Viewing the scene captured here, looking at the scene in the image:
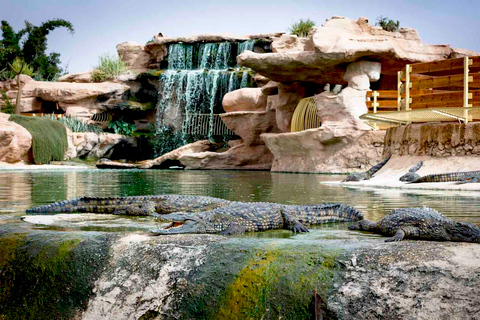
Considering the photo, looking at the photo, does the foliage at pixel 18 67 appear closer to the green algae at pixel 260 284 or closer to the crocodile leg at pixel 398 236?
the crocodile leg at pixel 398 236

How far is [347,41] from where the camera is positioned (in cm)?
2117

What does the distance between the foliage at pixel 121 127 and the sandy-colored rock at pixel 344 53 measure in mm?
11900

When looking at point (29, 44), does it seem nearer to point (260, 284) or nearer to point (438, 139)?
point (438, 139)

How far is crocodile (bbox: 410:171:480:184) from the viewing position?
36.1 feet

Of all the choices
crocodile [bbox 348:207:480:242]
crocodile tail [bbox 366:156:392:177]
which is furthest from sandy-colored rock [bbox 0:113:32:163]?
crocodile [bbox 348:207:480:242]

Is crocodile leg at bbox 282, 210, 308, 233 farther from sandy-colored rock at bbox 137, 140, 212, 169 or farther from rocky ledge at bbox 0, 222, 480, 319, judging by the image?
sandy-colored rock at bbox 137, 140, 212, 169

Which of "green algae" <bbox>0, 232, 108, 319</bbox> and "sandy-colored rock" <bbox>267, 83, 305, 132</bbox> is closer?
"green algae" <bbox>0, 232, 108, 319</bbox>

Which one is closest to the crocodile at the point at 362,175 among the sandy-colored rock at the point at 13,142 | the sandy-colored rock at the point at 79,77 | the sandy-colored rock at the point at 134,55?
the sandy-colored rock at the point at 13,142

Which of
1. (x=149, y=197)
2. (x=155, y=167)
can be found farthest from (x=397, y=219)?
(x=155, y=167)

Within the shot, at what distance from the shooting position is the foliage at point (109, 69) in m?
34.0

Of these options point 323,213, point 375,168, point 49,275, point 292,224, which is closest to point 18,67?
point 375,168

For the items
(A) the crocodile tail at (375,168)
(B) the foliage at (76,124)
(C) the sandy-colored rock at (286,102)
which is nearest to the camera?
(A) the crocodile tail at (375,168)

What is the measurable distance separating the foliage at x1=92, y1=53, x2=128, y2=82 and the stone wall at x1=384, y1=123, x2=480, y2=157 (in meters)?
23.5

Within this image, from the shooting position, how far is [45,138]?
2652 centimetres
